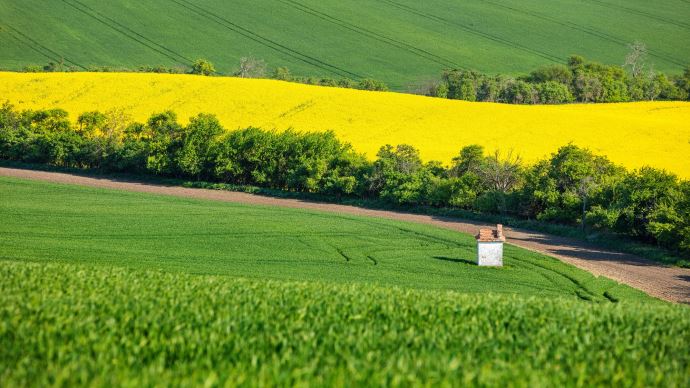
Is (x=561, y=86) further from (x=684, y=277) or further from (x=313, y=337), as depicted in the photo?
(x=313, y=337)

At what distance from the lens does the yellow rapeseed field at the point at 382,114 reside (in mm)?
61969

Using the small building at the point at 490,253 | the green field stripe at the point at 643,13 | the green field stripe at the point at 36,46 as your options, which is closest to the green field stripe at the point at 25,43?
the green field stripe at the point at 36,46

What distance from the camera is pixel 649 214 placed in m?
41.2

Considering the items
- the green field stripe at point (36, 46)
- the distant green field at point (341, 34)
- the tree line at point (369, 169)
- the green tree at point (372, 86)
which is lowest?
the tree line at point (369, 169)

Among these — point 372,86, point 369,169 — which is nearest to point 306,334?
point 369,169

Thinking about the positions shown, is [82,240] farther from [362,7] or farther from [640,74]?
[362,7]

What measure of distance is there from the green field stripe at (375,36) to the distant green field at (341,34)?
0.59ft

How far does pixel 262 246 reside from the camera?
123 ft

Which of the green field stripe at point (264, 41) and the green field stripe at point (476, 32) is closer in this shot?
the green field stripe at point (264, 41)

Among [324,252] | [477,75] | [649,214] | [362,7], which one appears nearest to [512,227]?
[649,214]

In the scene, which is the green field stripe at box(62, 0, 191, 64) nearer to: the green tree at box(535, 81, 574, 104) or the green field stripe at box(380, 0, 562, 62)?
the green field stripe at box(380, 0, 562, 62)

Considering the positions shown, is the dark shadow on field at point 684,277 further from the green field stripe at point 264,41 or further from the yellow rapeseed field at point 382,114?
the green field stripe at point 264,41

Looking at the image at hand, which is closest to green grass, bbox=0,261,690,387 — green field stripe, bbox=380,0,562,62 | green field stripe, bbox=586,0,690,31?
green field stripe, bbox=380,0,562,62

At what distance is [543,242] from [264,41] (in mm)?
79668
